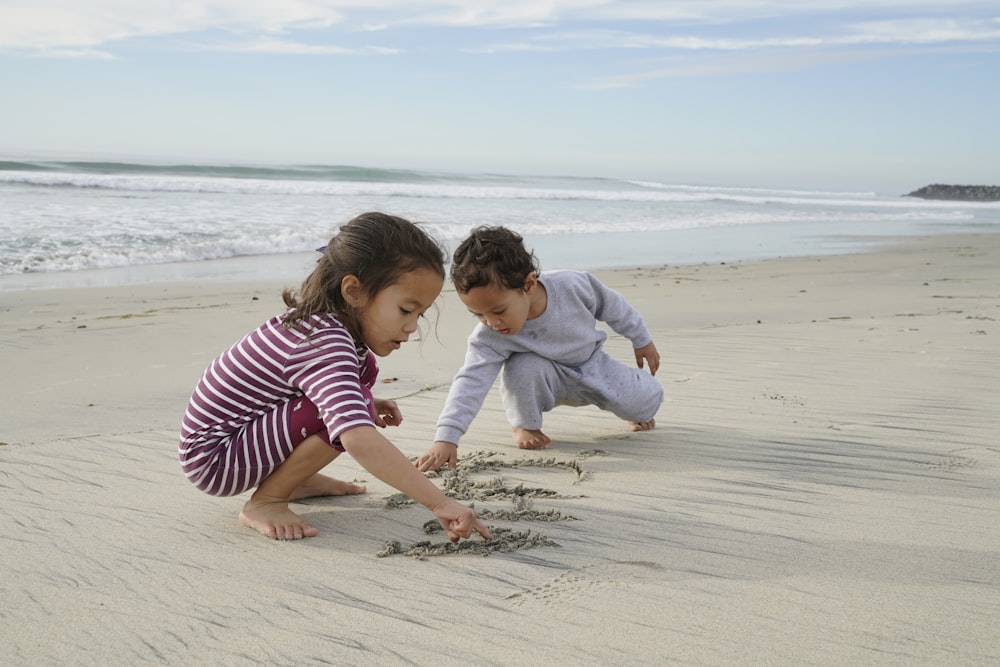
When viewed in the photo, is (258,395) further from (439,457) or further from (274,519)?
(439,457)

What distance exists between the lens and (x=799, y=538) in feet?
8.38

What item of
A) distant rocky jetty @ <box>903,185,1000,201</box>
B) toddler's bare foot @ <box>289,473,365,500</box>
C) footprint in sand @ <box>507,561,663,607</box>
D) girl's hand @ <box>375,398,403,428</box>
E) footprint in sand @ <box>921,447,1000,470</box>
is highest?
distant rocky jetty @ <box>903,185,1000,201</box>

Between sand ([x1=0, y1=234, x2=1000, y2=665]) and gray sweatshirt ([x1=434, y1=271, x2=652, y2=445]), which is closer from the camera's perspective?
sand ([x1=0, y1=234, x2=1000, y2=665])

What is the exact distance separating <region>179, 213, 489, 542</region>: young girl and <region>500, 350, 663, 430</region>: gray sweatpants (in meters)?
1.02

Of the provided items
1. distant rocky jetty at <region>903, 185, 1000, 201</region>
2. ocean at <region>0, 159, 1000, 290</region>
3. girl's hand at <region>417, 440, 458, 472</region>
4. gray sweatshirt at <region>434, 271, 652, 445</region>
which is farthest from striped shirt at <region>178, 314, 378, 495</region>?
distant rocky jetty at <region>903, 185, 1000, 201</region>

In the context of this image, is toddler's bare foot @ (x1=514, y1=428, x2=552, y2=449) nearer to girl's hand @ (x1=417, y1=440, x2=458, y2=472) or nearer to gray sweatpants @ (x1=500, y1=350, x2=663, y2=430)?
gray sweatpants @ (x1=500, y1=350, x2=663, y2=430)

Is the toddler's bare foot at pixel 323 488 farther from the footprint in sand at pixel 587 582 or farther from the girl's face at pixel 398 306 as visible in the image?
the footprint in sand at pixel 587 582

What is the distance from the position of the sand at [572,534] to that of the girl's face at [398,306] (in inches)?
22.7

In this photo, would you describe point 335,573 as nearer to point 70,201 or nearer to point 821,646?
point 821,646

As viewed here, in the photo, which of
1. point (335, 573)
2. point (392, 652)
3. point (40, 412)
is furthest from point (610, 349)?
point (392, 652)

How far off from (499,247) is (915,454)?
1.68 metres

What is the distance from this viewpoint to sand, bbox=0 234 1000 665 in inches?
77.2

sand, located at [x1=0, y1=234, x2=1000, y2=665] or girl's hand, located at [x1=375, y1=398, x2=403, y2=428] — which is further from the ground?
girl's hand, located at [x1=375, y1=398, x2=403, y2=428]

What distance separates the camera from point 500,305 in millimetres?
3436
